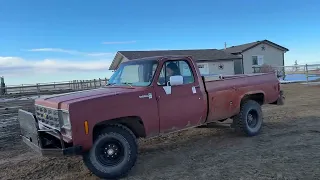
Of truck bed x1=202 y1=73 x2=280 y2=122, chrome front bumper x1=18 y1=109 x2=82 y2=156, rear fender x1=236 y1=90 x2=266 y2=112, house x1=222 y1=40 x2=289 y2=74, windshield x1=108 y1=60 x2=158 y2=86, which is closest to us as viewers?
chrome front bumper x1=18 y1=109 x2=82 y2=156

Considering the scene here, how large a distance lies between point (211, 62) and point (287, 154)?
33.8 meters

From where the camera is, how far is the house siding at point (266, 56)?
41.8 m

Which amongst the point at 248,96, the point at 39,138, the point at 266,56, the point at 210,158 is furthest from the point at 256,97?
the point at 266,56

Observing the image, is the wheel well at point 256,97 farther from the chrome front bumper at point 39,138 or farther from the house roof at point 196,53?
the house roof at point 196,53

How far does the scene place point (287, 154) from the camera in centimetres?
Answer: 590

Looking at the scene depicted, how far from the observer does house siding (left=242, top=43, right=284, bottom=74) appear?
137 feet

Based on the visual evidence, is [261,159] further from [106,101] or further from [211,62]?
[211,62]

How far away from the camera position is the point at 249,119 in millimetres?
7742

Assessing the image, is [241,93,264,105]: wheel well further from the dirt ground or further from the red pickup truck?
the dirt ground

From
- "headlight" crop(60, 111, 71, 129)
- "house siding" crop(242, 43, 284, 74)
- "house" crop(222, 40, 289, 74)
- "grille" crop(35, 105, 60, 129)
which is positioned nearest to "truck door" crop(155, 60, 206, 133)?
"headlight" crop(60, 111, 71, 129)

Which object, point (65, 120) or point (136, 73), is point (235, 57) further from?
point (65, 120)

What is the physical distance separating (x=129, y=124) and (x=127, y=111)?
36cm

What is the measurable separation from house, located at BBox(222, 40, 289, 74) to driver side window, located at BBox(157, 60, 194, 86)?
1444 inches

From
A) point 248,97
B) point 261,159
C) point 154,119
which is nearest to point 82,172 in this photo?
point 154,119
